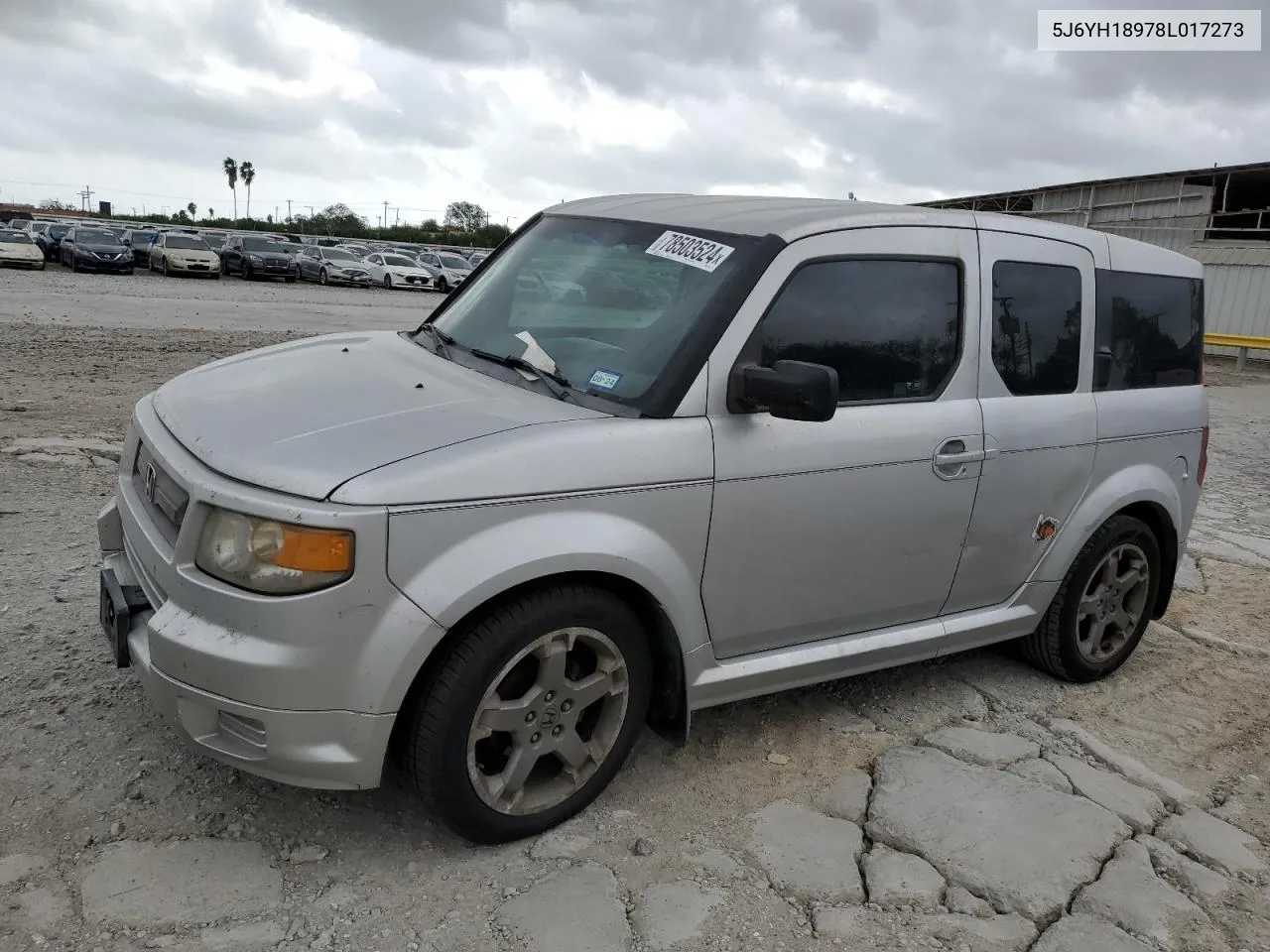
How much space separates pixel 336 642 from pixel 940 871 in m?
1.86

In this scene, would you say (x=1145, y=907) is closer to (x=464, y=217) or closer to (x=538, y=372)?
(x=538, y=372)

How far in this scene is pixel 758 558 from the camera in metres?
3.18

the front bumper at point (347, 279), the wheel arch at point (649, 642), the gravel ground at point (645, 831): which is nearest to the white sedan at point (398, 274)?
the front bumper at point (347, 279)

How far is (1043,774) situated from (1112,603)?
3.73 feet

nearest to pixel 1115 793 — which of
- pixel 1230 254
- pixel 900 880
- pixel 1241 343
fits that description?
pixel 900 880

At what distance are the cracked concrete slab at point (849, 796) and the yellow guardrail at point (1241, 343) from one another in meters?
20.0

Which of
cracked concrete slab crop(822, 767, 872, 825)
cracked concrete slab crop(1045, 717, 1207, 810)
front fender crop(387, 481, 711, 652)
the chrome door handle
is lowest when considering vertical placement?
cracked concrete slab crop(1045, 717, 1207, 810)

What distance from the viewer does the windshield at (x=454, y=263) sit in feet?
118

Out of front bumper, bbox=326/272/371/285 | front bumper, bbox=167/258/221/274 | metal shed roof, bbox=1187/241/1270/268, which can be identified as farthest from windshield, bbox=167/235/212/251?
metal shed roof, bbox=1187/241/1270/268

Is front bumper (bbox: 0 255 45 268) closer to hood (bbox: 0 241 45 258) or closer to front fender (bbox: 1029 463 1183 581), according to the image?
hood (bbox: 0 241 45 258)

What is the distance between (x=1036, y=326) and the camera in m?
3.89

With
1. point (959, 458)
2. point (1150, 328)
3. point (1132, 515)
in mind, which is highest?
point (1150, 328)

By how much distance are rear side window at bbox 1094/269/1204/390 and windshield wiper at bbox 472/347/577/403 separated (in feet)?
7.53

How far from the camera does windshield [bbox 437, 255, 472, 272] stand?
35950mm
